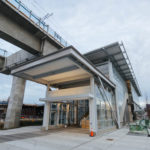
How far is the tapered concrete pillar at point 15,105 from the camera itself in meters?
16.1

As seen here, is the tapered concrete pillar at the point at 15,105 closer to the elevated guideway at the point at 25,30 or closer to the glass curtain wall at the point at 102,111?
the elevated guideway at the point at 25,30

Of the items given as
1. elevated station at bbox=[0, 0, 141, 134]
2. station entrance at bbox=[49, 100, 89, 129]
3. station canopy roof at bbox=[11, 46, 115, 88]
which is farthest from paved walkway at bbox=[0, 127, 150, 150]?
station entrance at bbox=[49, 100, 89, 129]

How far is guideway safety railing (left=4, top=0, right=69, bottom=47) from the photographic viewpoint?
939 cm

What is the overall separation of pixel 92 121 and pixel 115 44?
12698mm

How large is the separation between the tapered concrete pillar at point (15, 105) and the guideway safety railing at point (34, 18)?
977cm

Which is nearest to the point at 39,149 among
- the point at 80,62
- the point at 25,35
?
the point at 80,62

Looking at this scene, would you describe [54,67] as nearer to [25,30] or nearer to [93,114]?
[25,30]

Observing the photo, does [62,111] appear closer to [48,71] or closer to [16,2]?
[48,71]

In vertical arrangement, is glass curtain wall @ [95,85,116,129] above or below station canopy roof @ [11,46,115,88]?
below

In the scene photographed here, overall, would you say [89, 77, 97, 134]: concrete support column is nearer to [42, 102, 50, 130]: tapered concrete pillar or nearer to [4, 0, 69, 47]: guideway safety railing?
[42, 102, 50, 130]: tapered concrete pillar

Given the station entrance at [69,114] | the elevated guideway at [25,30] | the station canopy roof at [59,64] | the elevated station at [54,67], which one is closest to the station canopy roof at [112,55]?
the elevated station at [54,67]

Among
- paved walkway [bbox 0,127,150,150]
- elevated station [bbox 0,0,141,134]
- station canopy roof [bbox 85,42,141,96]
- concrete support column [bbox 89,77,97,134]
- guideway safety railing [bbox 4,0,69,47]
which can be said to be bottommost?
paved walkway [bbox 0,127,150,150]

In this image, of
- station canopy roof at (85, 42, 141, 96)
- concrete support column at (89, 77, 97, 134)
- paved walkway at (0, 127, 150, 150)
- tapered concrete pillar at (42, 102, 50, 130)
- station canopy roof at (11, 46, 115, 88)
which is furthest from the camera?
station canopy roof at (85, 42, 141, 96)

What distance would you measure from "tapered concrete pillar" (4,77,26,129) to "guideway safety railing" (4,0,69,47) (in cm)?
977
